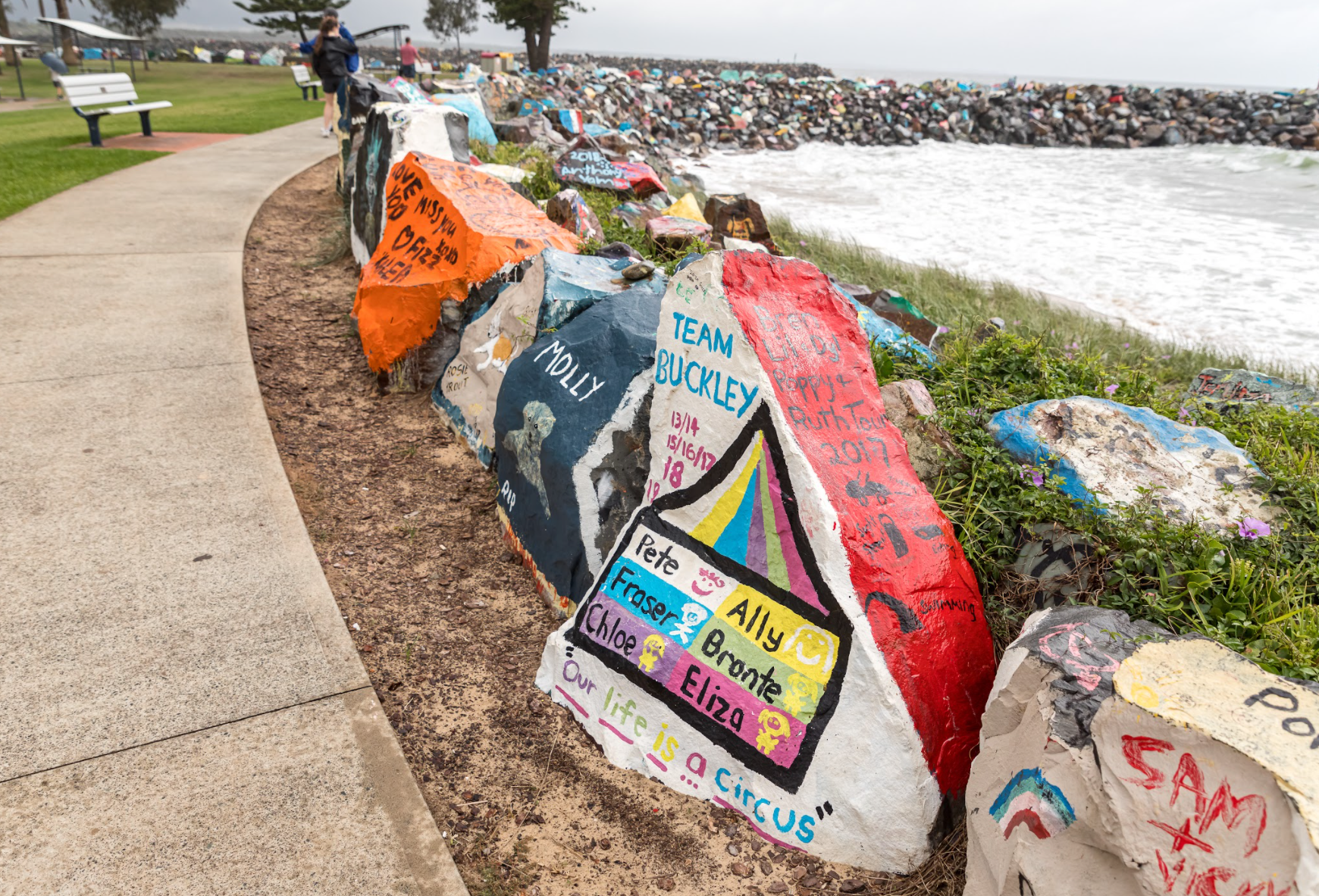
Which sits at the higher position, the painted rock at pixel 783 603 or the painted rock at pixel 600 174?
the painted rock at pixel 600 174

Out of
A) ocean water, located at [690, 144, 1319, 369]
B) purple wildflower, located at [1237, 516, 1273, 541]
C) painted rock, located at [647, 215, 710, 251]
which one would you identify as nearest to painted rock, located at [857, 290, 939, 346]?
painted rock, located at [647, 215, 710, 251]

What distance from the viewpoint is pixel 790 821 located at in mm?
2367

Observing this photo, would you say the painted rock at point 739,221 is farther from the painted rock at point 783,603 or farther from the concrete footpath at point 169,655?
the painted rock at point 783,603

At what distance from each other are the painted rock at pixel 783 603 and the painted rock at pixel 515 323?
113cm

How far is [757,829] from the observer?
2.43 m

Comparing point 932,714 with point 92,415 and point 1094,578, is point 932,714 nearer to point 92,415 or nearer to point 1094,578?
point 1094,578

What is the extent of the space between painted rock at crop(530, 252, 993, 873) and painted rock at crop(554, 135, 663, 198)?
5236 mm

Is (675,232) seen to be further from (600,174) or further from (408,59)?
(408,59)

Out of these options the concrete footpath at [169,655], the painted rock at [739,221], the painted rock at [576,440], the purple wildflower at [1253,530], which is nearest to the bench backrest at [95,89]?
the concrete footpath at [169,655]

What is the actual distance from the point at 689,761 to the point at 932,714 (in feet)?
2.46

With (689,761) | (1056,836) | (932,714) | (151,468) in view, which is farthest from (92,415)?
(1056,836)

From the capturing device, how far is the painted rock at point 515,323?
3957mm

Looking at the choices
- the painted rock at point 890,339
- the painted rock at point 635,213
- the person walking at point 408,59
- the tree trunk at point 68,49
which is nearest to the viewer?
the painted rock at point 890,339

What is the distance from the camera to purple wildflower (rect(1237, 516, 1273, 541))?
258 centimetres
